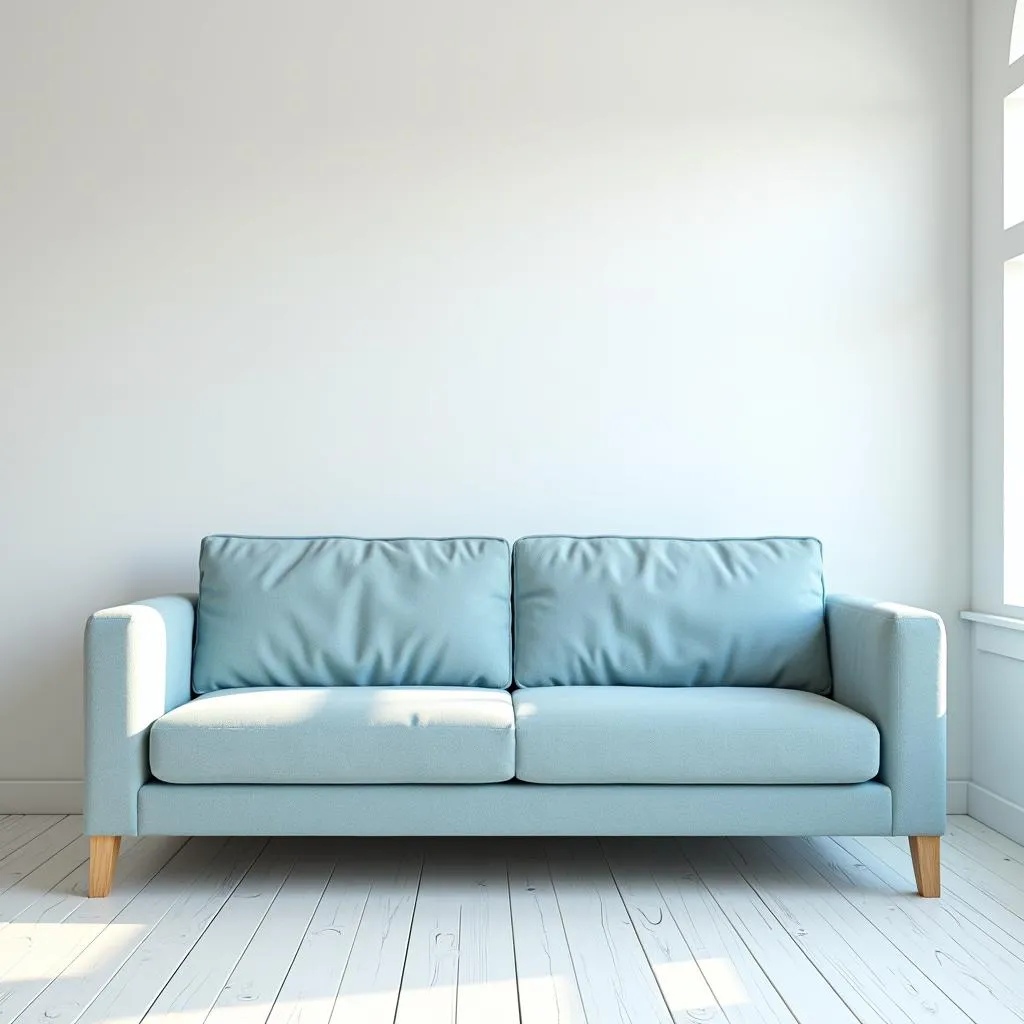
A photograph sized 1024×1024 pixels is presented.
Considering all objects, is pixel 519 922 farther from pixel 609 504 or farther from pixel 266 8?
pixel 266 8

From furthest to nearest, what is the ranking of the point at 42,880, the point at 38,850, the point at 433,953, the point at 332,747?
the point at 38,850 → the point at 42,880 → the point at 332,747 → the point at 433,953

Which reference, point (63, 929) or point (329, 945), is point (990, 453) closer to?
point (329, 945)

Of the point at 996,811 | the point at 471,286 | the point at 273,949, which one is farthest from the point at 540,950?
the point at 471,286

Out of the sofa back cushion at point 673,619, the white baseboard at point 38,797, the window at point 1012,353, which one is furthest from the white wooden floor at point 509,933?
the window at point 1012,353

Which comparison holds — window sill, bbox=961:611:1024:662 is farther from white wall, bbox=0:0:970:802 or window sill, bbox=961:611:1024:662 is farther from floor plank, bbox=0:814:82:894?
floor plank, bbox=0:814:82:894

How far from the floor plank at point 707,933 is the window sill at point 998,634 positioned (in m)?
1.12

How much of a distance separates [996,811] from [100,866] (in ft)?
8.06

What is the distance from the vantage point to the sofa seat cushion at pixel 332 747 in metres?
2.42

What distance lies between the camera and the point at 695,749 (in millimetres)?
2432

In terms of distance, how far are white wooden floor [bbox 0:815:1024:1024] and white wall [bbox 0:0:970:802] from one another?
2.80ft

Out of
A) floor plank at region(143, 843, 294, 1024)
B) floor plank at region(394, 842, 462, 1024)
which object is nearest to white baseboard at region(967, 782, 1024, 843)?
floor plank at region(394, 842, 462, 1024)

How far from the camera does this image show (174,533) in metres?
3.27

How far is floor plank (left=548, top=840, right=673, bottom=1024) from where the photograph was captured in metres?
1.87

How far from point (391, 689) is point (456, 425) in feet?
3.07
